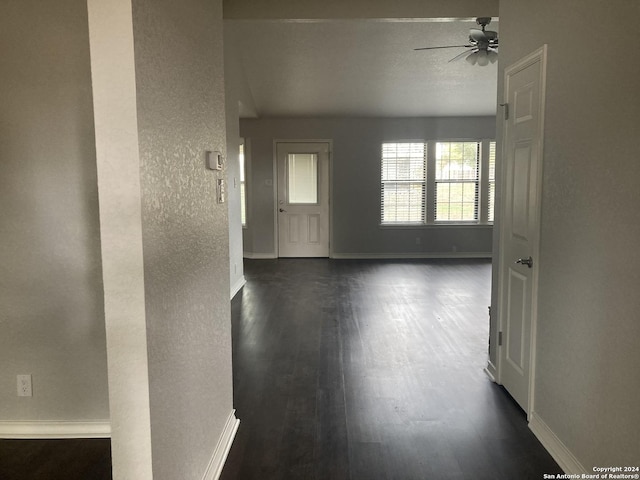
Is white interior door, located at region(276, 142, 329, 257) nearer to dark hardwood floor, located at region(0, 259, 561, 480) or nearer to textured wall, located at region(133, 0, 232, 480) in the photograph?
dark hardwood floor, located at region(0, 259, 561, 480)

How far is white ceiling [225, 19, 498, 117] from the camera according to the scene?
561 cm

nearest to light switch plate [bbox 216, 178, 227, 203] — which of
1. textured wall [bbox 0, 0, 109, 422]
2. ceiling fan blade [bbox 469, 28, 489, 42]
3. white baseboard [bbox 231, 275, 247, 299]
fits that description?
textured wall [bbox 0, 0, 109, 422]

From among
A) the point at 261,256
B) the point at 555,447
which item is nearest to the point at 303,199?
the point at 261,256

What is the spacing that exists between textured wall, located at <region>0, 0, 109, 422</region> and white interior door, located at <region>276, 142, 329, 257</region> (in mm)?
6228

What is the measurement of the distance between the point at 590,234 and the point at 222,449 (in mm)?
1988

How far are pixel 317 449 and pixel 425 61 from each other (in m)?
5.46

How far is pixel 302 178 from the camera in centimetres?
873

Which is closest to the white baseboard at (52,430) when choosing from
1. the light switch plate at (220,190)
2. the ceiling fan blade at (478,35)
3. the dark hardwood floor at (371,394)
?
the dark hardwood floor at (371,394)

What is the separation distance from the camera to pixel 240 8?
12.5ft

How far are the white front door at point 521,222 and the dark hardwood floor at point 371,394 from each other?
0.91ft

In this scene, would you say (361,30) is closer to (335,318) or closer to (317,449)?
(335,318)

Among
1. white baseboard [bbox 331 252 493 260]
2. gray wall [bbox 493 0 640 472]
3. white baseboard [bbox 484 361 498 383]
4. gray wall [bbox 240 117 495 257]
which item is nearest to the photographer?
gray wall [bbox 493 0 640 472]

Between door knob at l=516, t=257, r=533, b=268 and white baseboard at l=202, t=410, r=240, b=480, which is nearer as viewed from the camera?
white baseboard at l=202, t=410, r=240, b=480

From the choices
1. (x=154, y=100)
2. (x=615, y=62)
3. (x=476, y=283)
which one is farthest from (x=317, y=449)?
(x=476, y=283)
